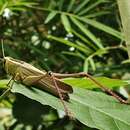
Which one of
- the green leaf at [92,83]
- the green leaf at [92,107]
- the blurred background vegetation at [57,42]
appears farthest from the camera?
the blurred background vegetation at [57,42]

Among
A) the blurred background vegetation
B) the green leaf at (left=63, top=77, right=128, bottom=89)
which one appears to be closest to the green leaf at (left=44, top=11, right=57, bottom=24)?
the blurred background vegetation

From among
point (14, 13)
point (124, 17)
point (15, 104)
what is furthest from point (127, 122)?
point (14, 13)

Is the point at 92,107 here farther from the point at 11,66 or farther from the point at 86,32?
the point at 86,32

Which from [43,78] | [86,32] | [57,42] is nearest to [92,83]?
[43,78]

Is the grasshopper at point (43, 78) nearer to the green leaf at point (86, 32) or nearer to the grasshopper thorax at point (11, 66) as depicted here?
the grasshopper thorax at point (11, 66)

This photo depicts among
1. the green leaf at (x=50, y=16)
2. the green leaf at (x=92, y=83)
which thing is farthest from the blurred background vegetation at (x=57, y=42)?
the green leaf at (x=92, y=83)
